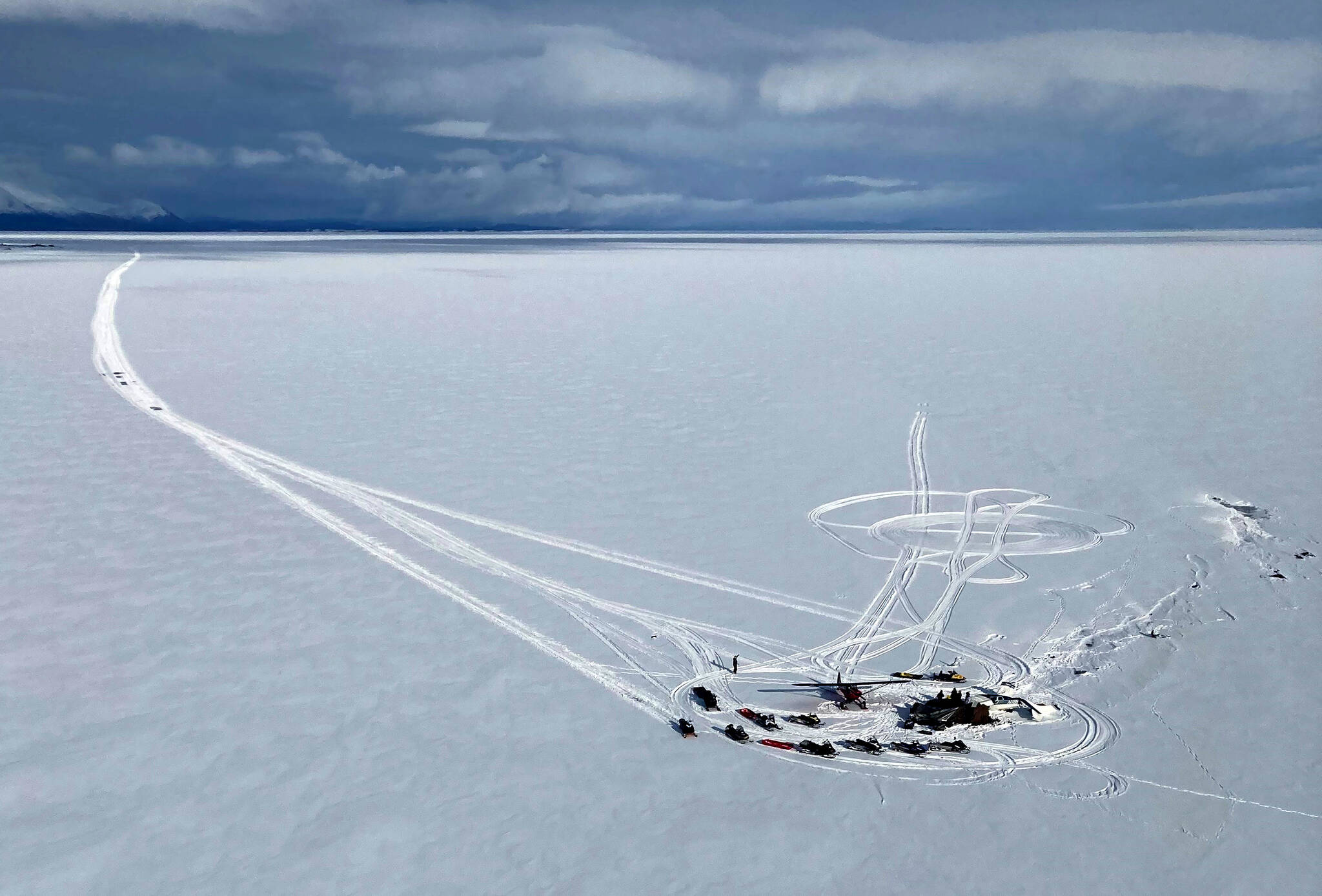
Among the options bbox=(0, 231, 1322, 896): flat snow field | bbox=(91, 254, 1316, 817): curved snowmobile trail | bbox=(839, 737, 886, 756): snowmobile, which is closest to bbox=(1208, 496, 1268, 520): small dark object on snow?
bbox=(0, 231, 1322, 896): flat snow field

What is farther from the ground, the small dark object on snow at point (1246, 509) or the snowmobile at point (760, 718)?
the small dark object on snow at point (1246, 509)

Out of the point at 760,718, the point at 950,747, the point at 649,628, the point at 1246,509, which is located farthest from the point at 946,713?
the point at 1246,509

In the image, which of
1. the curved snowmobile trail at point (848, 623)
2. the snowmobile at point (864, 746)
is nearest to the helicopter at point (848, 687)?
the curved snowmobile trail at point (848, 623)

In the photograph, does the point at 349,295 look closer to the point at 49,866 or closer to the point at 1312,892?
the point at 49,866

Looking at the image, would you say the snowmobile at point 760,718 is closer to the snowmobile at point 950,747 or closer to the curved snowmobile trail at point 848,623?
the curved snowmobile trail at point 848,623

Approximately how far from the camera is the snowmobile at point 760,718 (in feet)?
15.6

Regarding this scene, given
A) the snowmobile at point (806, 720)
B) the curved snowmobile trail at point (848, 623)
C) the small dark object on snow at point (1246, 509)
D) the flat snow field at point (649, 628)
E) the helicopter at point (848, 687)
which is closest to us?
the flat snow field at point (649, 628)

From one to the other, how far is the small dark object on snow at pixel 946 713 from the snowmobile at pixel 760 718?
64 cm

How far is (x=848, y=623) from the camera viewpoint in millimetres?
5902

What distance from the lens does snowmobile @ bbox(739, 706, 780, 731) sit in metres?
4.75

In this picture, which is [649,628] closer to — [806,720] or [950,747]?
[806,720]

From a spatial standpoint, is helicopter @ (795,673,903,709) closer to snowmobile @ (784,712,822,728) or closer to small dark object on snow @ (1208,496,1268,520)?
snowmobile @ (784,712,822,728)

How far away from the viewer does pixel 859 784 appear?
4.25m

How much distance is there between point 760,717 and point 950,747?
91cm
